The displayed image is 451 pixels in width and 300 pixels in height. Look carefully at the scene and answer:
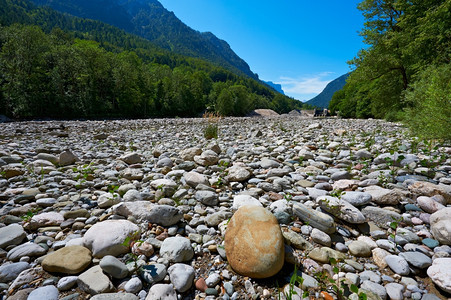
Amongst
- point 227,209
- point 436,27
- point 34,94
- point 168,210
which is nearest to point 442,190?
point 227,209

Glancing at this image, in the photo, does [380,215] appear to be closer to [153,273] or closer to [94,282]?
[153,273]

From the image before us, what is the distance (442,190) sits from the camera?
9.11ft

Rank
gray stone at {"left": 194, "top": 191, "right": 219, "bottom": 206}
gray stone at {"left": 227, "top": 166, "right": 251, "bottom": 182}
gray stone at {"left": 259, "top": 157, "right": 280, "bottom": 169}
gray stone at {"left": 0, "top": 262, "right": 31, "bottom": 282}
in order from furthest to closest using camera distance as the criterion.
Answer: gray stone at {"left": 259, "top": 157, "right": 280, "bottom": 169} → gray stone at {"left": 227, "top": 166, "right": 251, "bottom": 182} → gray stone at {"left": 194, "top": 191, "right": 219, "bottom": 206} → gray stone at {"left": 0, "top": 262, "right": 31, "bottom": 282}

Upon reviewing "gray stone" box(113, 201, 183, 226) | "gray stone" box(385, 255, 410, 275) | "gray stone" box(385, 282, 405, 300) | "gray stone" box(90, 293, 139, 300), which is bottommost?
"gray stone" box(90, 293, 139, 300)

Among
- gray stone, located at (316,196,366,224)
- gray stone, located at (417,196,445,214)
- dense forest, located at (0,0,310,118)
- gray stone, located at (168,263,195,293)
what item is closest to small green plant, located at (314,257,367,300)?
gray stone, located at (316,196,366,224)

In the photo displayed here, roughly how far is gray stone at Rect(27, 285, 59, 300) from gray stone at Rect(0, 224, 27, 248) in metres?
1.01

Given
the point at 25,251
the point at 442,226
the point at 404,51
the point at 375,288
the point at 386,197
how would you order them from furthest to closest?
the point at 404,51 < the point at 386,197 < the point at 442,226 < the point at 25,251 < the point at 375,288

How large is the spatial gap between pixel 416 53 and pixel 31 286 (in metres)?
18.8

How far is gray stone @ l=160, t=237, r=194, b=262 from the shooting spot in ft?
6.40

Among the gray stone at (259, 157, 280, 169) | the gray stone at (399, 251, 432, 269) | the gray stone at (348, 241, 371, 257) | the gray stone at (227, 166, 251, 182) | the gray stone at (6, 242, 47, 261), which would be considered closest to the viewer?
the gray stone at (399, 251, 432, 269)

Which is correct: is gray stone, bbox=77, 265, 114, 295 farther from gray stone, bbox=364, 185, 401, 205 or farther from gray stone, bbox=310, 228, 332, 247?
gray stone, bbox=364, 185, 401, 205

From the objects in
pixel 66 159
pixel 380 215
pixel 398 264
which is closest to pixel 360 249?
pixel 398 264

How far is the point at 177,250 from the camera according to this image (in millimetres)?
1991

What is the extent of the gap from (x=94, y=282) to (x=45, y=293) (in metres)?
0.34
